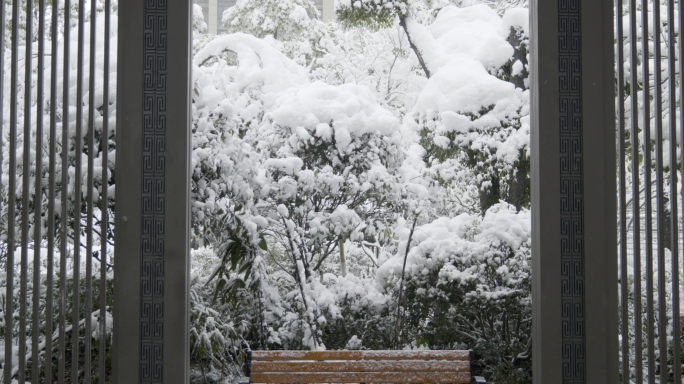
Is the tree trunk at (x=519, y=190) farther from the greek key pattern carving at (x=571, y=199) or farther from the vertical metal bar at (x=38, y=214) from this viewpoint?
the vertical metal bar at (x=38, y=214)

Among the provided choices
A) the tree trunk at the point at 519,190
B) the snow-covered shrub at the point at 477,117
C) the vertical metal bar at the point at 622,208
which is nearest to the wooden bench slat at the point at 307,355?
the vertical metal bar at the point at 622,208

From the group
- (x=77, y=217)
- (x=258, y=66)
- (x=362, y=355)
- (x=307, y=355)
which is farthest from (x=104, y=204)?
(x=258, y=66)

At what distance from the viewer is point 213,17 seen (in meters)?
4.90

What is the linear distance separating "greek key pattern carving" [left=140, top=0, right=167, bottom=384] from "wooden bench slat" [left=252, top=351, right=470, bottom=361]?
72 centimetres

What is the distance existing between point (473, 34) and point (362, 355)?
2.47 meters

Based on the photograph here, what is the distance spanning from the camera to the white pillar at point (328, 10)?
4773 millimetres

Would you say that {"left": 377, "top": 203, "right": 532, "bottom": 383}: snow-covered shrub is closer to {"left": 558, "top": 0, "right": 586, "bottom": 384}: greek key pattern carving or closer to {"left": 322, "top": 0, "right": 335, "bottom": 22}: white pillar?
{"left": 558, "top": 0, "right": 586, "bottom": 384}: greek key pattern carving

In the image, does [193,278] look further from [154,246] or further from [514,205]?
[514,205]

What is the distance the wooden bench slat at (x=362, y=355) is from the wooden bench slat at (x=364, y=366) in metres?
0.02

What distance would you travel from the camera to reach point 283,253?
3.72 metres

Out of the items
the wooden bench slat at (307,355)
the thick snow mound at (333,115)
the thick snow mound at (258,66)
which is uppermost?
the thick snow mound at (258,66)

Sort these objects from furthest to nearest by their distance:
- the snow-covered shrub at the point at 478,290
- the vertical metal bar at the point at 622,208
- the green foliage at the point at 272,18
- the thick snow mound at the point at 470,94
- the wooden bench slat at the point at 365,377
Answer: the green foliage at the point at 272,18 → the thick snow mound at the point at 470,94 → the snow-covered shrub at the point at 478,290 → the wooden bench slat at the point at 365,377 → the vertical metal bar at the point at 622,208

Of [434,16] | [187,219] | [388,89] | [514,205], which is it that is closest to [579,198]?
[187,219]

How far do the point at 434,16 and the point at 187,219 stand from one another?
310 cm
